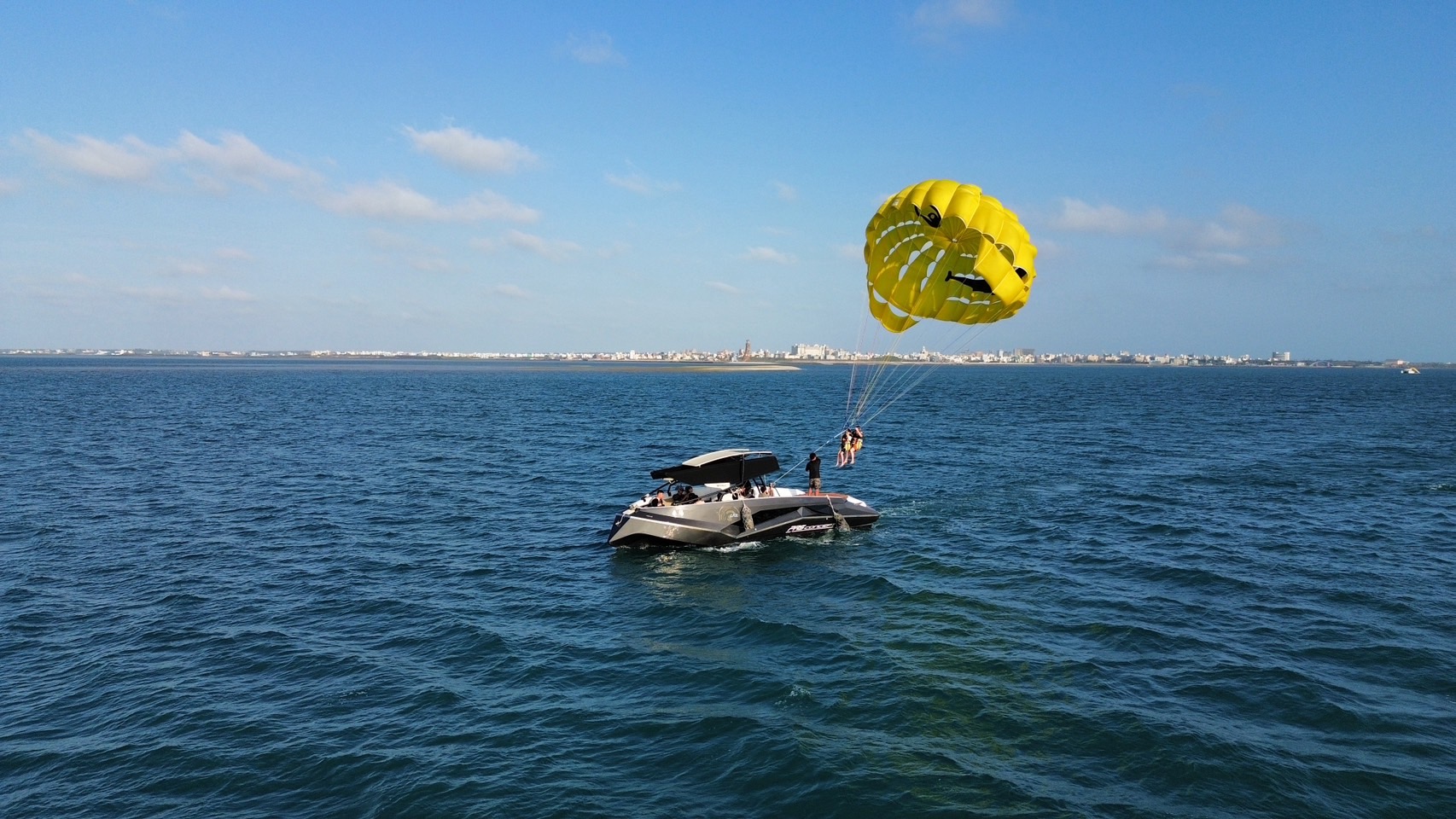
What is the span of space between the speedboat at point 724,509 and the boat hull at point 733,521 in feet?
0.10

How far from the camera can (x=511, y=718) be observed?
14.6 meters

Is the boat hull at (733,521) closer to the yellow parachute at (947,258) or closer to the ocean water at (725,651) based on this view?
the ocean water at (725,651)

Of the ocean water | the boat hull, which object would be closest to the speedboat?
the boat hull

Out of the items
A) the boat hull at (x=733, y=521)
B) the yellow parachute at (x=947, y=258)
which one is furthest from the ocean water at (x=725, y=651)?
the yellow parachute at (x=947, y=258)

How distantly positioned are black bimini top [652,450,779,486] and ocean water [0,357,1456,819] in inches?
107

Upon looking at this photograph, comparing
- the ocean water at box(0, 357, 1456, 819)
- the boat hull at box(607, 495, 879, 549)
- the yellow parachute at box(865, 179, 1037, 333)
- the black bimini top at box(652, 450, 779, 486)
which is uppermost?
the yellow parachute at box(865, 179, 1037, 333)

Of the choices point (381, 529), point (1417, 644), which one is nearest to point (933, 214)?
point (1417, 644)

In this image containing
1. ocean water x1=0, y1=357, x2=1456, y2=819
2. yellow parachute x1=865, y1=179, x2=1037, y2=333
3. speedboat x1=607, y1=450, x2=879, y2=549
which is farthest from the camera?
speedboat x1=607, y1=450, x2=879, y2=549

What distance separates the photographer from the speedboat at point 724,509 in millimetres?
26125

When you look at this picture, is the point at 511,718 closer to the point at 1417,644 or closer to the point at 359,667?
the point at 359,667

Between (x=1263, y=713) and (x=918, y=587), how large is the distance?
Result: 9.15 m

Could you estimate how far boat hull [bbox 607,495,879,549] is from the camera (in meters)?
26.0

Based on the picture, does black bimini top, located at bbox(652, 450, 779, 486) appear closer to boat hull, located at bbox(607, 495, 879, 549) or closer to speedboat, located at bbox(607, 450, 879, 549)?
speedboat, located at bbox(607, 450, 879, 549)

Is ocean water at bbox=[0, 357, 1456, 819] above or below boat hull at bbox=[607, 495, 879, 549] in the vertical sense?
below
